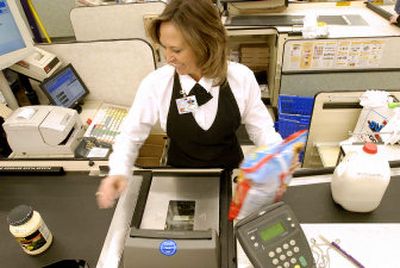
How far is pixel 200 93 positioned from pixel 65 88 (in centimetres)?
111

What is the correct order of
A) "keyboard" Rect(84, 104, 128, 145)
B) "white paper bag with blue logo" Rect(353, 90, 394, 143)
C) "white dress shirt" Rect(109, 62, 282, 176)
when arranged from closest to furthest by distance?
1. "white dress shirt" Rect(109, 62, 282, 176)
2. "white paper bag with blue logo" Rect(353, 90, 394, 143)
3. "keyboard" Rect(84, 104, 128, 145)

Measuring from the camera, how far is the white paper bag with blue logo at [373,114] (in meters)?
1.58

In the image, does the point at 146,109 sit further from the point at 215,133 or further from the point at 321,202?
the point at 321,202

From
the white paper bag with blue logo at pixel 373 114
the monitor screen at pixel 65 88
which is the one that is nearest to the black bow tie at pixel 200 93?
the white paper bag with blue logo at pixel 373 114

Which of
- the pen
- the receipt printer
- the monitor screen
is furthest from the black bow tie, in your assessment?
the monitor screen

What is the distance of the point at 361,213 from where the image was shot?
2.93 ft

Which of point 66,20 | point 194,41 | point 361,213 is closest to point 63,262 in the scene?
point 194,41

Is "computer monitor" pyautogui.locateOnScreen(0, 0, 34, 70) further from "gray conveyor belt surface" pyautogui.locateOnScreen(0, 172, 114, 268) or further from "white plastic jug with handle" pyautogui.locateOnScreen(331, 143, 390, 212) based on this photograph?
"white plastic jug with handle" pyautogui.locateOnScreen(331, 143, 390, 212)

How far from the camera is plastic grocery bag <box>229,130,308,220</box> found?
616 mm

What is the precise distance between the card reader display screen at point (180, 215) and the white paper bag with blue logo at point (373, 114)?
105 cm

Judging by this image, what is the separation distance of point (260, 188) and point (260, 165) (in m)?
0.07

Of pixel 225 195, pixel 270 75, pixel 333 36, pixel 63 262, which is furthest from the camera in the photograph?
pixel 270 75

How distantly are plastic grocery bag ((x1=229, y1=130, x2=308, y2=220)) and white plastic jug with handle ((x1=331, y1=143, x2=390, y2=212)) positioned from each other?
25 centimetres

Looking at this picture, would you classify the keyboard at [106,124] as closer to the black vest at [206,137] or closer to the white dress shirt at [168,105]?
the black vest at [206,137]
